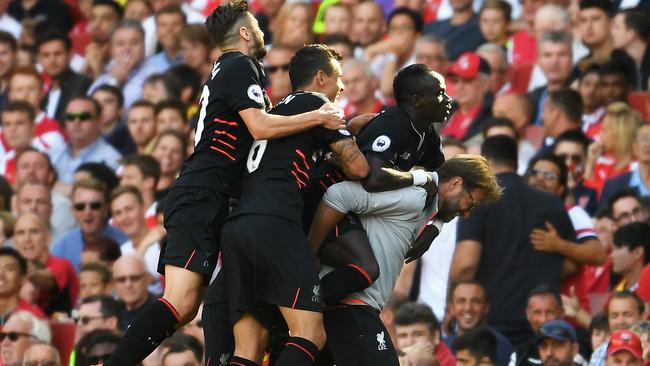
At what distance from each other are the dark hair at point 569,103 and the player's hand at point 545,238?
6.66 ft

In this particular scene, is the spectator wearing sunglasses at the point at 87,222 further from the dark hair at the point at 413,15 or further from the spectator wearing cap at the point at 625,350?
the spectator wearing cap at the point at 625,350

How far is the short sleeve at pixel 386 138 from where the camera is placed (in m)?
8.88

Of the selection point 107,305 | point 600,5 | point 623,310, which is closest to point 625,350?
point 623,310

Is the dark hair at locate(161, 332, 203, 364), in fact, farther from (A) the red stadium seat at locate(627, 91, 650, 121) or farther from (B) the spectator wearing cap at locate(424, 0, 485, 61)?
(B) the spectator wearing cap at locate(424, 0, 485, 61)

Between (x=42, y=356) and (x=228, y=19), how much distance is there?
394 centimetres

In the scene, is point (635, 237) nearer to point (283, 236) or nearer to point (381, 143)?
point (381, 143)

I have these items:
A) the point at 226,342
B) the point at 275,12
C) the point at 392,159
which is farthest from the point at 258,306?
the point at 275,12

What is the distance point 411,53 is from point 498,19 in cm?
85

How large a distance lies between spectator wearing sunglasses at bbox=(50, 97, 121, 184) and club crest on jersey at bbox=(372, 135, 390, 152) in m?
7.54

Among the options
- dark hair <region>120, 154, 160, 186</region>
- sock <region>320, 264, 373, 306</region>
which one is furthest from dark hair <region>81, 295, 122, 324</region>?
sock <region>320, 264, 373, 306</region>

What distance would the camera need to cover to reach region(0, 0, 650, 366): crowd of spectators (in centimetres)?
1183

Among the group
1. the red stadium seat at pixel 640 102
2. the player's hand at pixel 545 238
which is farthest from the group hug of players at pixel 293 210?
the red stadium seat at pixel 640 102

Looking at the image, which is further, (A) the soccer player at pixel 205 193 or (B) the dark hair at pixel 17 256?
(B) the dark hair at pixel 17 256

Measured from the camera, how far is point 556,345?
11.0 meters
